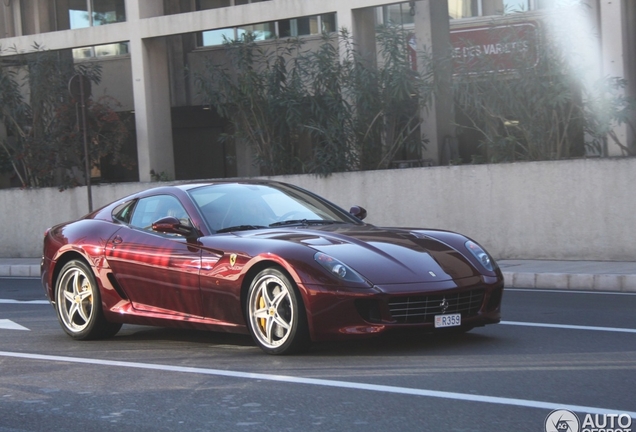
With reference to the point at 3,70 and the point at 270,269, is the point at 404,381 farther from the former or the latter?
the point at 3,70

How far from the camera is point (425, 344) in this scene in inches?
298

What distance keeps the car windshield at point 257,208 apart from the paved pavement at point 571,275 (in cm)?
443

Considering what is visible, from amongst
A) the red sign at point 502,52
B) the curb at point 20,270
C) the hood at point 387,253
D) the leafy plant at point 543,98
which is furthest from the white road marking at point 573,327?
the curb at point 20,270

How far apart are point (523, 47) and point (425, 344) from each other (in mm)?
8558

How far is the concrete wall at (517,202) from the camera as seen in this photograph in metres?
13.9

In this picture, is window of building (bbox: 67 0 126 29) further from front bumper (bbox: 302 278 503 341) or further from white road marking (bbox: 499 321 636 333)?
front bumper (bbox: 302 278 503 341)

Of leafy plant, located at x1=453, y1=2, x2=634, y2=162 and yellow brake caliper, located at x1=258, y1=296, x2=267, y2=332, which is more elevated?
leafy plant, located at x1=453, y1=2, x2=634, y2=162

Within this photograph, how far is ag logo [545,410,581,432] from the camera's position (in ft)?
16.0

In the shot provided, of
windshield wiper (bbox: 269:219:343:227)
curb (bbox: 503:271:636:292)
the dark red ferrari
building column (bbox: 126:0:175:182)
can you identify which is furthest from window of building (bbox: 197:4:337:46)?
windshield wiper (bbox: 269:219:343:227)

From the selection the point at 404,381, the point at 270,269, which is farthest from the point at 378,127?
the point at 404,381

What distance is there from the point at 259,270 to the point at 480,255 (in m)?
1.71

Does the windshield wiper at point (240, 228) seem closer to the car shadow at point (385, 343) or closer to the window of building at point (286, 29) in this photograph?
the car shadow at point (385, 343)

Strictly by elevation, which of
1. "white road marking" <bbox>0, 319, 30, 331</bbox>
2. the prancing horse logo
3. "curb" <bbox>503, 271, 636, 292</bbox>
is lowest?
"curb" <bbox>503, 271, 636, 292</bbox>

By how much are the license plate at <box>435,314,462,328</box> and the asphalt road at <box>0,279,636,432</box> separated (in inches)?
7.5
